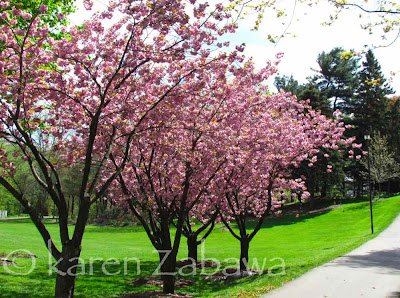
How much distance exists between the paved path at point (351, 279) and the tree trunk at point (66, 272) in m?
3.64

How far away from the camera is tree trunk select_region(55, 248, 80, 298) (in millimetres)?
6000

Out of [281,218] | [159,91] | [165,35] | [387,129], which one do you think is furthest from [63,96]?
[387,129]

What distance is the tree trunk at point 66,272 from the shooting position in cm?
600

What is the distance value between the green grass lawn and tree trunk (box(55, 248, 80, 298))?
3.17 metres

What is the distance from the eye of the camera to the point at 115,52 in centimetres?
662

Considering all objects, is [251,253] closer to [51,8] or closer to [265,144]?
[265,144]

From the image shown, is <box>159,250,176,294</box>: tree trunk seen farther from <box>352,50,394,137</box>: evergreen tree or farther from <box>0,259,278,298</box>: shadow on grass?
<box>352,50,394,137</box>: evergreen tree

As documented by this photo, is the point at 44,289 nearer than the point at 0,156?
No

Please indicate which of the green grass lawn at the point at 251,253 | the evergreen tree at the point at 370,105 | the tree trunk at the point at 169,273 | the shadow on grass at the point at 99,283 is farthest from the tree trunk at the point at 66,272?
the evergreen tree at the point at 370,105

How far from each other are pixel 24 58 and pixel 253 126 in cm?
602

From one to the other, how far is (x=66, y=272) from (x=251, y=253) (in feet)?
46.6

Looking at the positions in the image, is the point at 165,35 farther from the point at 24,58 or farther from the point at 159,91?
the point at 24,58

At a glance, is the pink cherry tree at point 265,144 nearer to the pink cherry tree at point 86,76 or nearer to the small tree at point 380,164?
the pink cherry tree at point 86,76

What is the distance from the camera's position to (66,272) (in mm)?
6008
